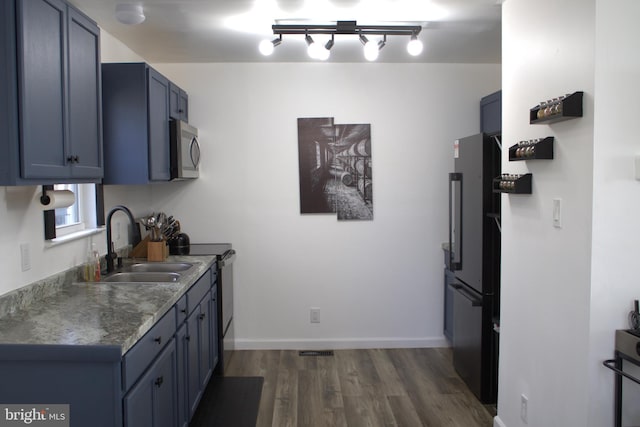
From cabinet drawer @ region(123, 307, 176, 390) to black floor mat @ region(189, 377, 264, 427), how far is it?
0.88 meters

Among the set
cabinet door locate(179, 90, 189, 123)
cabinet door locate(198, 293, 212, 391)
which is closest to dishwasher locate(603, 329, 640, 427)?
cabinet door locate(198, 293, 212, 391)

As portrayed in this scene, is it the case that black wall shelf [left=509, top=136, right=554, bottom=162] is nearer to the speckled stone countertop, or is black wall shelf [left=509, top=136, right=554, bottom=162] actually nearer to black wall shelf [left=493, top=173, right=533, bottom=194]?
black wall shelf [left=493, top=173, right=533, bottom=194]

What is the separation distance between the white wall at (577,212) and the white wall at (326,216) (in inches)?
69.2

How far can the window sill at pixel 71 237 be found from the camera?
2.63 meters

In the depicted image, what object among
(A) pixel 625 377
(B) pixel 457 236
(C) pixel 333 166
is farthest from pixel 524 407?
(C) pixel 333 166

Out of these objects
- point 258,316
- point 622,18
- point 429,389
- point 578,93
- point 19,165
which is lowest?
point 429,389

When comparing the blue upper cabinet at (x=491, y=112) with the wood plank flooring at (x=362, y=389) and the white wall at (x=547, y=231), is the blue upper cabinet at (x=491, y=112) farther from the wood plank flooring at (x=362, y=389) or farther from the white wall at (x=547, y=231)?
the wood plank flooring at (x=362, y=389)

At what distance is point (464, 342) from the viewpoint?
140 inches

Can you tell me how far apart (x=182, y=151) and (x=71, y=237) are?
3.63 ft

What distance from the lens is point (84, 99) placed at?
2.32 m

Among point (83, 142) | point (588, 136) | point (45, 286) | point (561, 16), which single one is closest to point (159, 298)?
point (45, 286)

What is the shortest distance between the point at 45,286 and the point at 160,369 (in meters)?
0.78

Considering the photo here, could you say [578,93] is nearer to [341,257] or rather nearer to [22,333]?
[22,333]

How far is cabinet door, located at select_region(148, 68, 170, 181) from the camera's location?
124 inches
